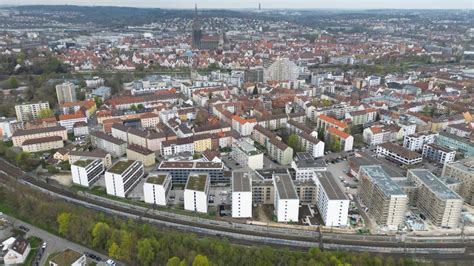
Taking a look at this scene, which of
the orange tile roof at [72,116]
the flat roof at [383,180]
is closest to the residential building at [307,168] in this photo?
the flat roof at [383,180]

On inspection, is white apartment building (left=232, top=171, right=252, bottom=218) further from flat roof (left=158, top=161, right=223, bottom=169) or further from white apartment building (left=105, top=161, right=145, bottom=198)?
white apartment building (left=105, top=161, right=145, bottom=198)

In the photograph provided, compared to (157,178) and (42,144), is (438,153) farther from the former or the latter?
(42,144)

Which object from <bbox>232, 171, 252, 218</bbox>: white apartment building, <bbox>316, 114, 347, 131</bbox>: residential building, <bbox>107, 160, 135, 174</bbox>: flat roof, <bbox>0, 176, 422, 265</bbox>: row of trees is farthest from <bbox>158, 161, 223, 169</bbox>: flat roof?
<bbox>316, 114, 347, 131</bbox>: residential building

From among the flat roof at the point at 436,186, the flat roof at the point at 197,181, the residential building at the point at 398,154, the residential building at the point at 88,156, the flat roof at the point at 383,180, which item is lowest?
the residential building at the point at 398,154

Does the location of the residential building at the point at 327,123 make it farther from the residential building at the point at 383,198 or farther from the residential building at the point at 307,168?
the residential building at the point at 383,198

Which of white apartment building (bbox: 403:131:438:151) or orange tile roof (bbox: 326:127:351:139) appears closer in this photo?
white apartment building (bbox: 403:131:438:151)

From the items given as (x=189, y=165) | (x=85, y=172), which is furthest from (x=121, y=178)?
(x=189, y=165)

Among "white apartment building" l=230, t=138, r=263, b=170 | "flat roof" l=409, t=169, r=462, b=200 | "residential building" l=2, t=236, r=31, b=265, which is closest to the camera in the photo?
"residential building" l=2, t=236, r=31, b=265
